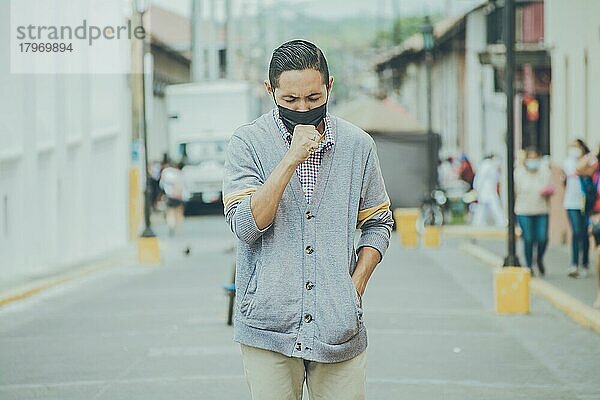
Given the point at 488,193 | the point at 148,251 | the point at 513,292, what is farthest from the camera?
the point at 488,193

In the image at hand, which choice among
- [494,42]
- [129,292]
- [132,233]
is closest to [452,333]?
[129,292]

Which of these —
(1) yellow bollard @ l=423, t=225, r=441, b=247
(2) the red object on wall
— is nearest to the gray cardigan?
(1) yellow bollard @ l=423, t=225, r=441, b=247

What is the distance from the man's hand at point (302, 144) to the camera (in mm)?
4266

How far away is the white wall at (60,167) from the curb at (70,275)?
325 millimetres

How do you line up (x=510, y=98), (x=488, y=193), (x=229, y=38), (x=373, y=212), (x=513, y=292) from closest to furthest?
(x=373, y=212)
(x=513, y=292)
(x=510, y=98)
(x=488, y=193)
(x=229, y=38)

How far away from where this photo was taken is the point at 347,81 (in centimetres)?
13838

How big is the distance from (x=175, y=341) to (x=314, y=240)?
297 inches

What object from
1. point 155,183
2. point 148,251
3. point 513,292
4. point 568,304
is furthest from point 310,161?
point 155,183

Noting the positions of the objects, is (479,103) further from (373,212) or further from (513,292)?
(373,212)

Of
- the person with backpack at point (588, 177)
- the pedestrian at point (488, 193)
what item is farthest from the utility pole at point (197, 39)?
the person with backpack at point (588, 177)

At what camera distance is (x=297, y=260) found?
4414 millimetres

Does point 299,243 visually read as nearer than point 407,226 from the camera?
Yes

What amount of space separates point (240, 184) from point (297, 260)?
32 centimetres

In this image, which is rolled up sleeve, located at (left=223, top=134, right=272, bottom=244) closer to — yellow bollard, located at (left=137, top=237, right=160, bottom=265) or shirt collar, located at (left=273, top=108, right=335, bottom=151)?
shirt collar, located at (left=273, top=108, right=335, bottom=151)
